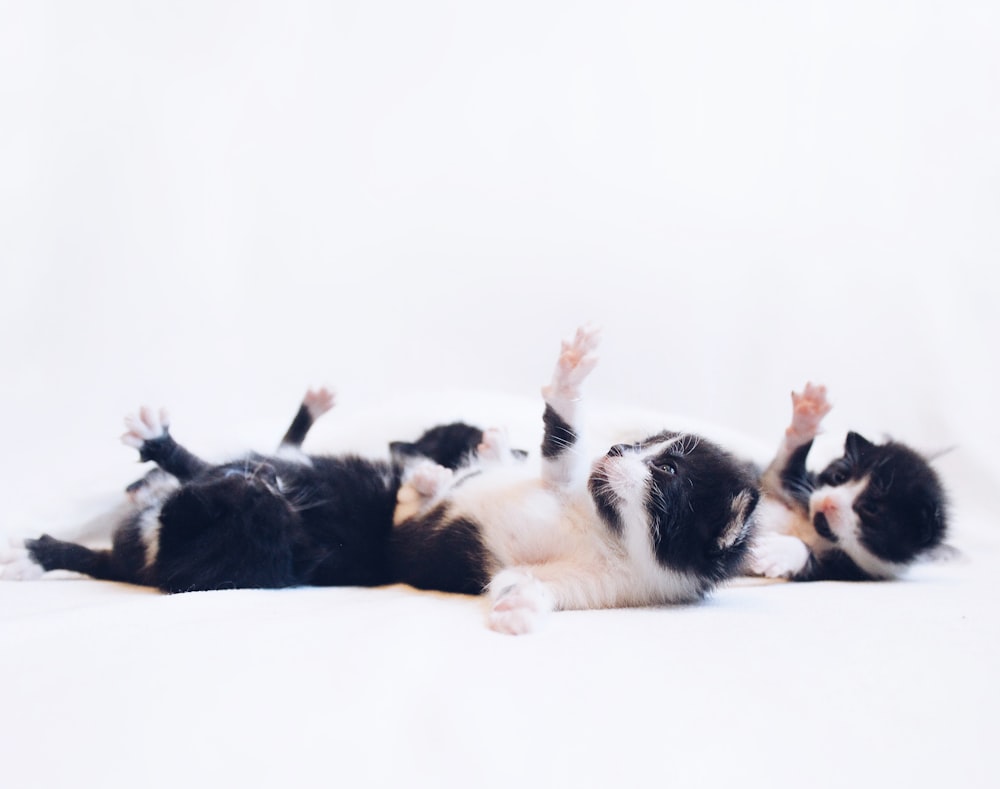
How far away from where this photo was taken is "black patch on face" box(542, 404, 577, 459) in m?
1.94

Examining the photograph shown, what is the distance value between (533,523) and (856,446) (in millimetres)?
1117

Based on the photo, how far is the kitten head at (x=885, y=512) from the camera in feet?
7.44

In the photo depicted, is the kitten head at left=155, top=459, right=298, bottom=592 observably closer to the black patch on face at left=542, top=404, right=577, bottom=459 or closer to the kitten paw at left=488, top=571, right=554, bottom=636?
the kitten paw at left=488, top=571, right=554, bottom=636

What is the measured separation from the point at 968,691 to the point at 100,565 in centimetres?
188

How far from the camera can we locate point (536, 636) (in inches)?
55.8

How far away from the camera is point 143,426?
2152 mm

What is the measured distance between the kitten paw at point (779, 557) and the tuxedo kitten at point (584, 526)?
392 mm

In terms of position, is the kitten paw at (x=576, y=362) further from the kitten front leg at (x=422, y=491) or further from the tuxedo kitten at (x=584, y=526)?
the kitten front leg at (x=422, y=491)

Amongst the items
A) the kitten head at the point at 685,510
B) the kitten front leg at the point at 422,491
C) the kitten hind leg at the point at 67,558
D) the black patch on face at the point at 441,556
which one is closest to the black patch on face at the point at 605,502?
the kitten head at the point at 685,510

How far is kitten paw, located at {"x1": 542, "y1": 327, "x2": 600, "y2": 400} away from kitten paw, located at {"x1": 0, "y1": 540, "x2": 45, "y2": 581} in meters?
1.34

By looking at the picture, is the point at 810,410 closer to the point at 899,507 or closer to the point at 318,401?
the point at 899,507

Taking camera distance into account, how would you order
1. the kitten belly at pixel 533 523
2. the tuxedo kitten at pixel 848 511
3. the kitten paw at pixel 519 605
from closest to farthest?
the kitten paw at pixel 519 605 < the kitten belly at pixel 533 523 < the tuxedo kitten at pixel 848 511

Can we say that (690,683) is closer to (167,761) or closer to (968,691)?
(968,691)

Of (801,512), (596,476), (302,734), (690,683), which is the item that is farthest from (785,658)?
(801,512)
